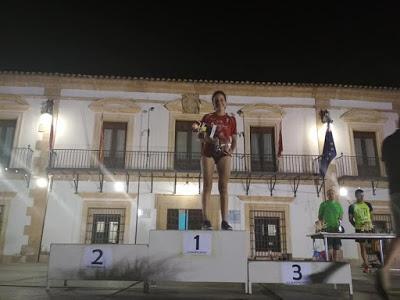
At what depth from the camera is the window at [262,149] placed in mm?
14195

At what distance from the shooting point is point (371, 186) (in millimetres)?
13812

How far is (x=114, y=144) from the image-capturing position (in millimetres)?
14273

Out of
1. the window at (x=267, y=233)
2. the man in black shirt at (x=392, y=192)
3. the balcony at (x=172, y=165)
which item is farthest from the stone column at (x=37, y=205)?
the man in black shirt at (x=392, y=192)

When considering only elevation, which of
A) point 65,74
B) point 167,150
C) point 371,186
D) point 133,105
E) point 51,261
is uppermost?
point 65,74

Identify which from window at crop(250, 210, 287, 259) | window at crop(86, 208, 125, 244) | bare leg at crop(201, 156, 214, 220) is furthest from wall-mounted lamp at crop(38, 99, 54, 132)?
bare leg at crop(201, 156, 214, 220)

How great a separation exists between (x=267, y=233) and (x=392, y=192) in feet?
35.4

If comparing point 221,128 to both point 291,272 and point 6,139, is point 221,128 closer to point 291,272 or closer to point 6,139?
point 291,272

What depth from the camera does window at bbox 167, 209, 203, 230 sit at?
44.0 feet

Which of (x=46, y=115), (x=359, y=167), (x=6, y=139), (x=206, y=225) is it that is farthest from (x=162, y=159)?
(x=206, y=225)

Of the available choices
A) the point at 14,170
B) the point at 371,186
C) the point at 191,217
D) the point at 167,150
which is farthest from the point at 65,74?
the point at 371,186

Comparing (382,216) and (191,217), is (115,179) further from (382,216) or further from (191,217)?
(382,216)

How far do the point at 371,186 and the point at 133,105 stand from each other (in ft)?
31.1

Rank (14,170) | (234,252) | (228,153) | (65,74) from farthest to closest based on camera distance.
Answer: (65,74) < (14,170) < (228,153) < (234,252)

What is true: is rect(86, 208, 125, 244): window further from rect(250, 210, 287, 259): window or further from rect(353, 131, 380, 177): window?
rect(353, 131, 380, 177): window
